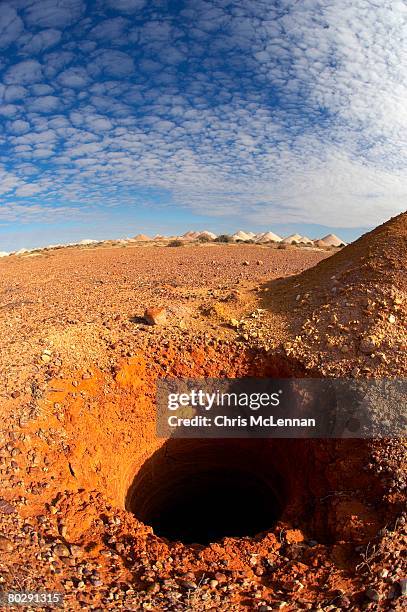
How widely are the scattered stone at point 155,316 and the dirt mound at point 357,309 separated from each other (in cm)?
216

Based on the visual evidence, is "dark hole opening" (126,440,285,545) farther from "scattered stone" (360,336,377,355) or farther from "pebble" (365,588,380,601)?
"pebble" (365,588,380,601)

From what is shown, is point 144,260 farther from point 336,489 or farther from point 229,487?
point 336,489

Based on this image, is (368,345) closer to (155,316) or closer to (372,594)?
(372,594)

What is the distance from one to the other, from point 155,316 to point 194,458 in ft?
9.29

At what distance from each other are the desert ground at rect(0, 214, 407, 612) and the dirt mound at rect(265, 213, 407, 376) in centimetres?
3

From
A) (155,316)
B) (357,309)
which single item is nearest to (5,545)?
(155,316)

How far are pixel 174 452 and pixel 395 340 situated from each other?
4250 mm

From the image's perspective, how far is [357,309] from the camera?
23.0 ft

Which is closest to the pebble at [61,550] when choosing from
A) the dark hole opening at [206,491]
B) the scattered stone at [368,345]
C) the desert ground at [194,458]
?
the desert ground at [194,458]

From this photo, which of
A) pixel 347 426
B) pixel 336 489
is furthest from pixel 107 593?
pixel 347 426

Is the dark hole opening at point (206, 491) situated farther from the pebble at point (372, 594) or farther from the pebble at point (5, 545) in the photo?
the pebble at point (372, 594)

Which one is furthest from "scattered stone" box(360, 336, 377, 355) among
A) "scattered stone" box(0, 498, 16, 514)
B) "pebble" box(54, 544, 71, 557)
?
"scattered stone" box(0, 498, 16, 514)

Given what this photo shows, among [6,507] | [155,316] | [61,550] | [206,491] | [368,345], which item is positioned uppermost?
[155,316]

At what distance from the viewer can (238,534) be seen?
8.36 m
